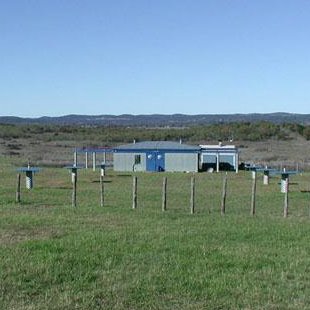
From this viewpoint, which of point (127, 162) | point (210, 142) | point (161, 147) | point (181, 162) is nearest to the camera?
point (181, 162)

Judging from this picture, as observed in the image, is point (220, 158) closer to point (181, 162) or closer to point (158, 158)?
point (181, 162)

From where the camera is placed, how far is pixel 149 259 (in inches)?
484

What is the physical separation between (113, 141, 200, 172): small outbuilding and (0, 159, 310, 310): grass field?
34762mm

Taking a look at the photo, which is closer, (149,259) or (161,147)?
(149,259)

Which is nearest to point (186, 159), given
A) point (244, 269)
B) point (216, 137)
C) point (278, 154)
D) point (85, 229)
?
point (278, 154)

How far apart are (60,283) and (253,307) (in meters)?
2.69

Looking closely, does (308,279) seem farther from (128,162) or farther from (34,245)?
(128,162)

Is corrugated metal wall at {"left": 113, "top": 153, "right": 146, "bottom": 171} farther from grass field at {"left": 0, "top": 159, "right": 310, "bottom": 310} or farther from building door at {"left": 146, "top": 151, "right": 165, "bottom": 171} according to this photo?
grass field at {"left": 0, "top": 159, "right": 310, "bottom": 310}

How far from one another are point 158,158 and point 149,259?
45132 millimetres

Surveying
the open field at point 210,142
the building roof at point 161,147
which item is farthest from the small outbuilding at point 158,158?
the open field at point 210,142

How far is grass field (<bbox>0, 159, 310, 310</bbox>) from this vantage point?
30.9 feet

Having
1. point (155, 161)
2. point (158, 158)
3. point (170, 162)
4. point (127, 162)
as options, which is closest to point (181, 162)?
point (170, 162)

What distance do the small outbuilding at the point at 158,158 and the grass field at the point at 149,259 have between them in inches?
1369

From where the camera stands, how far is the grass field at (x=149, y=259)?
9406 mm
